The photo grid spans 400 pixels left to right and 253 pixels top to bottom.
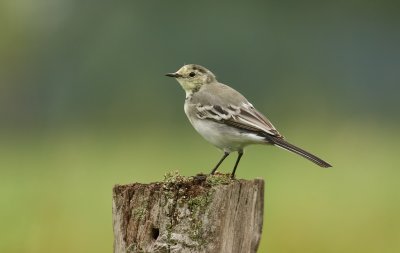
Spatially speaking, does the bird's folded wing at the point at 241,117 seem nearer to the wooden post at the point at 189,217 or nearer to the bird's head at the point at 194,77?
the bird's head at the point at 194,77

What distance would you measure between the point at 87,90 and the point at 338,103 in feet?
30.3

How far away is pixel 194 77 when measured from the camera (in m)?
11.1

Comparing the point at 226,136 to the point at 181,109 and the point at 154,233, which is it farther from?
the point at 181,109

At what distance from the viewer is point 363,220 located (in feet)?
53.6

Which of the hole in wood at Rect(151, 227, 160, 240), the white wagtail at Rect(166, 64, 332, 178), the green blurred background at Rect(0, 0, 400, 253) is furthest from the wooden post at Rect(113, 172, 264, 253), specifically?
the green blurred background at Rect(0, 0, 400, 253)

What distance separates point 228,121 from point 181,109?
20777 millimetres

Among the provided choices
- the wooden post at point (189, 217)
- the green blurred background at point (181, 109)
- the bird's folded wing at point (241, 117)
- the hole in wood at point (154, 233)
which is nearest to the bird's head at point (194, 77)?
the bird's folded wing at point (241, 117)

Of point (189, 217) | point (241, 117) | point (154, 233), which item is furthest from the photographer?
point (241, 117)

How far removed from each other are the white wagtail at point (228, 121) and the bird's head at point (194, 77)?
43mm

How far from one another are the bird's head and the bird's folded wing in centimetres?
64

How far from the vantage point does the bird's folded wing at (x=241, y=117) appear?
32.2 ft

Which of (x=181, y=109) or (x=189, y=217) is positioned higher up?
(x=181, y=109)

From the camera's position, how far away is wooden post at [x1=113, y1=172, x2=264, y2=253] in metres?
7.02

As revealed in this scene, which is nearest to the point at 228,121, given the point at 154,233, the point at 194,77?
the point at 194,77
